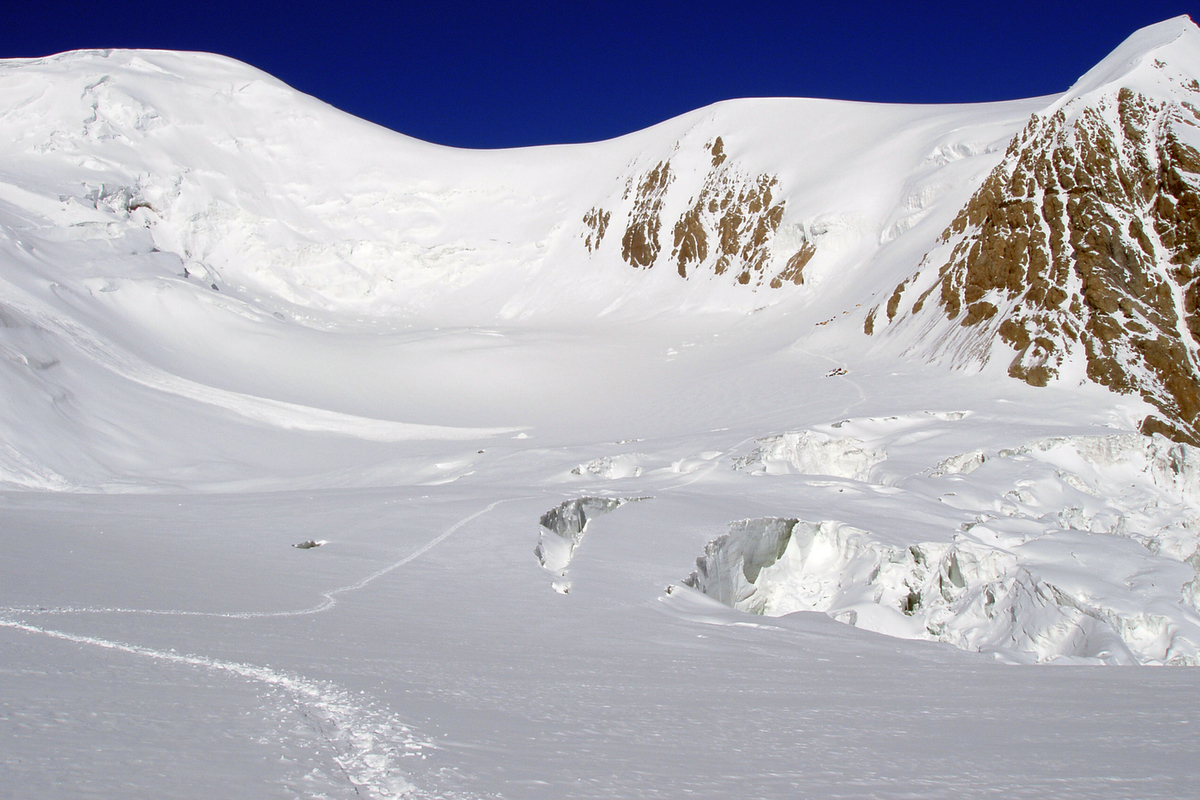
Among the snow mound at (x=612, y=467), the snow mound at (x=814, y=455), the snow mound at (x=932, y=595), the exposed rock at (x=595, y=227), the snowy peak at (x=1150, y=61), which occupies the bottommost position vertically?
the snow mound at (x=932, y=595)

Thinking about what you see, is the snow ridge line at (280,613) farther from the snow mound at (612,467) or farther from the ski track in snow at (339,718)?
the snow mound at (612,467)

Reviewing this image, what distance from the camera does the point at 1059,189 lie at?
25.5 metres

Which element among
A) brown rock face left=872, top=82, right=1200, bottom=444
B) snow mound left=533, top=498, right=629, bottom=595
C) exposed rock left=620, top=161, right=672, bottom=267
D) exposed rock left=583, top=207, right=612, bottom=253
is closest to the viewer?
snow mound left=533, top=498, right=629, bottom=595

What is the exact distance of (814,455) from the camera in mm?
18797

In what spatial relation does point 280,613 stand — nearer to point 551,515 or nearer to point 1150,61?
point 551,515

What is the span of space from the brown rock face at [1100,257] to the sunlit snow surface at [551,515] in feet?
5.57

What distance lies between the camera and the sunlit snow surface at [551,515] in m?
4.26

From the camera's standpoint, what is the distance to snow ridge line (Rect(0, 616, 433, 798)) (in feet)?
12.3

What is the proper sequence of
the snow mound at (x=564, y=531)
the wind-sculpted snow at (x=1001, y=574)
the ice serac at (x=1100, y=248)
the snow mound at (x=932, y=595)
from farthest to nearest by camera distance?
the ice serac at (x=1100, y=248) → the snow mound at (x=564, y=531) → the wind-sculpted snow at (x=1001, y=574) → the snow mound at (x=932, y=595)

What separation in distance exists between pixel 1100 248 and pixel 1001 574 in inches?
675

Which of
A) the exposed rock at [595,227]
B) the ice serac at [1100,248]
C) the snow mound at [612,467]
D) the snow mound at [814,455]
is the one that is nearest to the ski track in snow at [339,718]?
the snow mound at [612,467]

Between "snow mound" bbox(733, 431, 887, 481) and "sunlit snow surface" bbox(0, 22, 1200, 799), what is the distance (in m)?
0.08

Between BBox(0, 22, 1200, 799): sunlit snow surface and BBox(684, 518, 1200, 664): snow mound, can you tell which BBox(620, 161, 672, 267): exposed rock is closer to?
BBox(0, 22, 1200, 799): sunlit snow surface

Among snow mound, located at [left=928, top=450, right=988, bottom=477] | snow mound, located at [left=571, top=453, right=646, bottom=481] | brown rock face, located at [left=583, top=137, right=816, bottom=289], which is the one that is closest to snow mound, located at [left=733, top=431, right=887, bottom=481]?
snow mound, located at [left=928, top=450, right=988, bottom=477]
